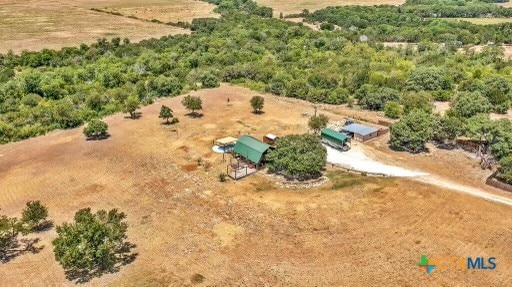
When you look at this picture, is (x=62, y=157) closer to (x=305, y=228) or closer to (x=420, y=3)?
(x=305, y=228)

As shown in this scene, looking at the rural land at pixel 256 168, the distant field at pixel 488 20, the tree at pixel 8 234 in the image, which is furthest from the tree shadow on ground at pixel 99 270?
the distant field at pixel 488 20

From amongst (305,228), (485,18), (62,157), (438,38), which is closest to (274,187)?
(305,228)

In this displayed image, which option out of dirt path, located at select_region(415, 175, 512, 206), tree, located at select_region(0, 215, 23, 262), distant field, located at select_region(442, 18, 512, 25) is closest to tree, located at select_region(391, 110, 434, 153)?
dirt path, located at select_region(415, 175, 512, 206)

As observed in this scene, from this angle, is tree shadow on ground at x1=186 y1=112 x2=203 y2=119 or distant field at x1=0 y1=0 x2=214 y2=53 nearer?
tree shadow on ground at x1=186 y1=112 x2=203 y2=119

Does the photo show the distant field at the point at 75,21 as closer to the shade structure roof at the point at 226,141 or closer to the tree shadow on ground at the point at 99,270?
the shade structure roof at the point at 226,141

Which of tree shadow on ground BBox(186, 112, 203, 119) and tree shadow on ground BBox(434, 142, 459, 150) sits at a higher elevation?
tree shadow on ground BBox(186, 112, 203, 119)

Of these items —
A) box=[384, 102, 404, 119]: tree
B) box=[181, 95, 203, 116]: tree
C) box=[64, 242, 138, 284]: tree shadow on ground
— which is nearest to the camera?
box=[64, 242, 138, 284]: tree shadow on ground

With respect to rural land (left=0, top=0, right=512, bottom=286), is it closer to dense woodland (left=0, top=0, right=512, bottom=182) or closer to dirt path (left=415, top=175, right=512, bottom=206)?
dirt path (left=415, top=175, right=512, bottom=206)
